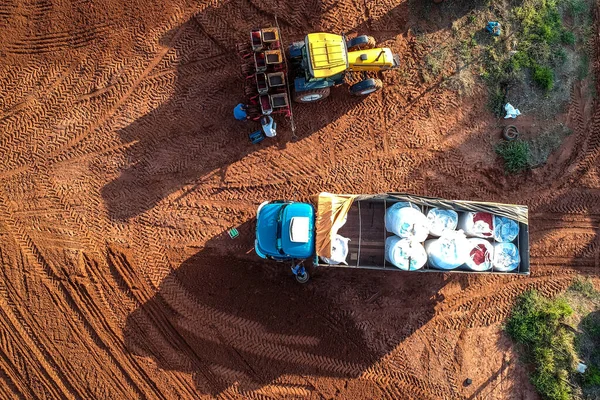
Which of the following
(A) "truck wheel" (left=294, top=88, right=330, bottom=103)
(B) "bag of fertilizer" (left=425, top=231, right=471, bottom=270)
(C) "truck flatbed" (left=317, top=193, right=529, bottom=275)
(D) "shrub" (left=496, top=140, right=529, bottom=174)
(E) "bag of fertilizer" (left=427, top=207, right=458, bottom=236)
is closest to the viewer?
(B) "bag of fertilizer" (left=425, top=231, right=471, bottom=270)

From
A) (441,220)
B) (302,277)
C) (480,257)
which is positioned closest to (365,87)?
(441,220)

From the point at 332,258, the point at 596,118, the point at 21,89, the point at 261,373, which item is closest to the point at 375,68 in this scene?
the point at 332,258

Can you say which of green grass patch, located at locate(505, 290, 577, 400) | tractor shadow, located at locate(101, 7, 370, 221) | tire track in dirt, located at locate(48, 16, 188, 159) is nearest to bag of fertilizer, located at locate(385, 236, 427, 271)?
green grass patch, located at locate(505, 290, 577, 400)

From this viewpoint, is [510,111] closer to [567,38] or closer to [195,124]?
[567,38]

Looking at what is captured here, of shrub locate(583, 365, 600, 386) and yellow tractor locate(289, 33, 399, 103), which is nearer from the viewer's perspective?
yellow tractor locate(289, 33, 399, 103)

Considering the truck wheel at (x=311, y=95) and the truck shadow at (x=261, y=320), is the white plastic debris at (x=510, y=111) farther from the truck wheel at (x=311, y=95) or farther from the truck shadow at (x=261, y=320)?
the truck wheel at (x=311, y=95)

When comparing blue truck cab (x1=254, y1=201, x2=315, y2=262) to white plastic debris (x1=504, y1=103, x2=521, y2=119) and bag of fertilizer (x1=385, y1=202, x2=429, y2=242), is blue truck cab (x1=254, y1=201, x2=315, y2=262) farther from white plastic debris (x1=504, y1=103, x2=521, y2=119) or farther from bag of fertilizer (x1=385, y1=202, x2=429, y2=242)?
white plastic debris (x1=504, y1=103, x2=521, y2=119)
